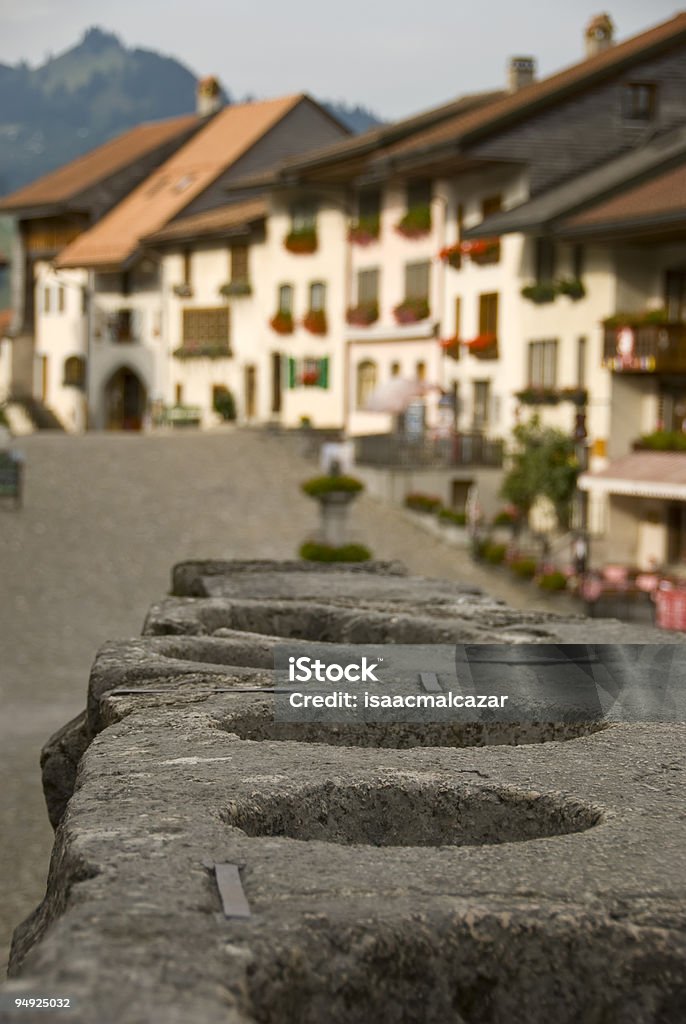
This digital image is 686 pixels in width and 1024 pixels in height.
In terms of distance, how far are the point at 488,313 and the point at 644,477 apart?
26.8 ft

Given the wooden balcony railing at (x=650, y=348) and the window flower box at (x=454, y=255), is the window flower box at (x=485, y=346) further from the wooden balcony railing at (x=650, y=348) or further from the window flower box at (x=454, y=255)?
the wooden balcony railing at (x=650, y=348)

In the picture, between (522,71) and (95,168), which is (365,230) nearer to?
(522,71)

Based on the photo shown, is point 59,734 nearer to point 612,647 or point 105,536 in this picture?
point 612,647

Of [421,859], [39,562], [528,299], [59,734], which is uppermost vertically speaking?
[528,299]

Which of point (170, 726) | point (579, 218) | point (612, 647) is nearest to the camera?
point (170, 726)

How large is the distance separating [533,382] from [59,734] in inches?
1225

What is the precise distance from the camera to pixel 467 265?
40.5 metres

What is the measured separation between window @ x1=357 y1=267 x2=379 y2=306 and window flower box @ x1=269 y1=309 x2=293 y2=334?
361 centimetres

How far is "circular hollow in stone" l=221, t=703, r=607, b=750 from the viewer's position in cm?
588

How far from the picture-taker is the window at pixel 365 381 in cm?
4628

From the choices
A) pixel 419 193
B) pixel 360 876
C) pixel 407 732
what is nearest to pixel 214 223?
pixel 419 193

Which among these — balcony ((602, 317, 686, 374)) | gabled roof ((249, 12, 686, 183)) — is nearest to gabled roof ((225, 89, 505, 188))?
gabled roof ((249, 12, 686, 183))

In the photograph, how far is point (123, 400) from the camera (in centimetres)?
6059

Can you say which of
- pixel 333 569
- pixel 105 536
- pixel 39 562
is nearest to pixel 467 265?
pixel 105 536
